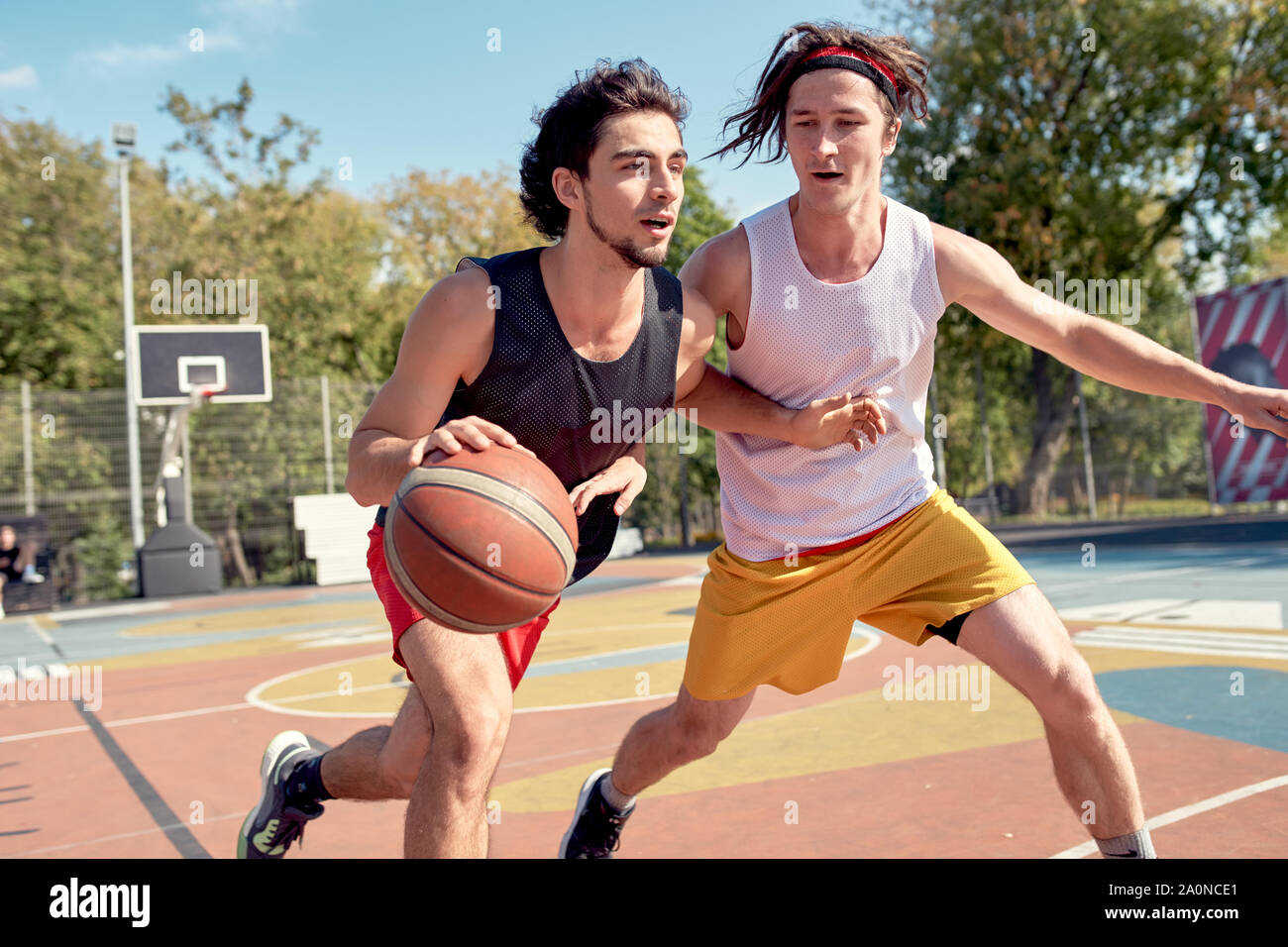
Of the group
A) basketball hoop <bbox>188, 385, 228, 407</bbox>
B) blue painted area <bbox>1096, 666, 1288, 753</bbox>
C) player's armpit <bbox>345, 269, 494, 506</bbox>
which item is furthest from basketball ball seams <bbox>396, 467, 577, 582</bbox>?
basketball hoop <bbox>188, 385, 228, 407</bbox>

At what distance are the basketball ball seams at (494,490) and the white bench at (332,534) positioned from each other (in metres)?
18.1

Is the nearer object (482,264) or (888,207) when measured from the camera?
(482,264)

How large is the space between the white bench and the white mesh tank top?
17686 mm

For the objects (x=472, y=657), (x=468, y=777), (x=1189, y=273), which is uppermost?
(x=1189, y=273)

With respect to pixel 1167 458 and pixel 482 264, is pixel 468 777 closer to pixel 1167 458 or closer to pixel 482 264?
pixel 482 264

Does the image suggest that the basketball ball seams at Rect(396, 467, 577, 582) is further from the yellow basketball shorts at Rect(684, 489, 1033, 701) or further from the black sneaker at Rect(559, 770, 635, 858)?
the black sneaker at Rect(559, 770, 635, 858)

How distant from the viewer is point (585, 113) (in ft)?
10.2

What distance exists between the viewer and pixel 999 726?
204 inches

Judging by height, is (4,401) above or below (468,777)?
above

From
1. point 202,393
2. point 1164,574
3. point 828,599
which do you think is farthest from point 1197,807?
point 202,393

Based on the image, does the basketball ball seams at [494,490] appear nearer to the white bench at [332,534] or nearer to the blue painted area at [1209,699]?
the blue painted area at [1209,699]

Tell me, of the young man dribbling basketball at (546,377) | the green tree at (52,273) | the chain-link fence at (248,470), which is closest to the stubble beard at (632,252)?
the young man dribbling basketball at (546,377)
